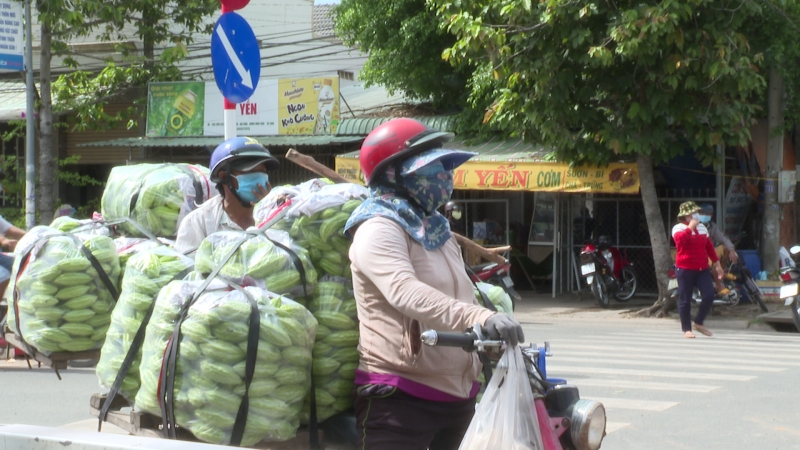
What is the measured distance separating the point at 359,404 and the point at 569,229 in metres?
14.7

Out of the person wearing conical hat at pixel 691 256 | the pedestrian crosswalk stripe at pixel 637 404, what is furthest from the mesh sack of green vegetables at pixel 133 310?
the person wearing conical hat at pixel 691 256

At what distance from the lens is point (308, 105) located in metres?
18.1

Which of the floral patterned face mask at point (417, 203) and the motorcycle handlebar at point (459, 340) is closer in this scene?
the motorcycle handlebar at point (459, 340)

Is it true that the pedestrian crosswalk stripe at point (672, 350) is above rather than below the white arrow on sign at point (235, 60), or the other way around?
below

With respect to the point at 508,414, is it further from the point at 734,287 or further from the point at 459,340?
the point at 734,287

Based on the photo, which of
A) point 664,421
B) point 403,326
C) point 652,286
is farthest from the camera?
point 652,286

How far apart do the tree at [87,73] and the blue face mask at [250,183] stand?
1291 cm

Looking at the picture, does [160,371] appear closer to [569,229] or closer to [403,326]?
[403,326]

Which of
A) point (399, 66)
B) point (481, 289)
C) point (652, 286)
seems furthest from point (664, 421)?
point (399, 66)

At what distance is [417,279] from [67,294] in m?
2.17

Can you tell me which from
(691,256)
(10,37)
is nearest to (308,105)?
(10,37)

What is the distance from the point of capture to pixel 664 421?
6770mm

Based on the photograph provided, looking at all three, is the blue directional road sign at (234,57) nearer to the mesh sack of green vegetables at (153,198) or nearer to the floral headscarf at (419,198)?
the mesh sack of green vegetables at (153,198)

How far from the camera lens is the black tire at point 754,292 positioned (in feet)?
46.5
